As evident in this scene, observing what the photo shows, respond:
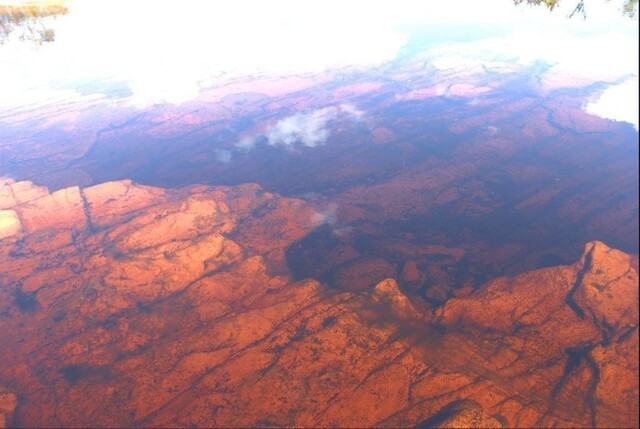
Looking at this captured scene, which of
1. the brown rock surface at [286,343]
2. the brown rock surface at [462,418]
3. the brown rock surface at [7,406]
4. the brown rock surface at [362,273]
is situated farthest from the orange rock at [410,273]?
the brown rock surface at [7,406]

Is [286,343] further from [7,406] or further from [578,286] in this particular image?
[578,286]

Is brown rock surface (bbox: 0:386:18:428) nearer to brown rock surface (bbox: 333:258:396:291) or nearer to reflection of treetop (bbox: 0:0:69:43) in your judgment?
brown rock surface (bbox: 333:258:396:291)

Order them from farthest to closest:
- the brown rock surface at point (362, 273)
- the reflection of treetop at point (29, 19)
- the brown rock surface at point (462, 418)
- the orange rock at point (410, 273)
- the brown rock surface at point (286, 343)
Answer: the reflection of treetop at point (29, 19)
the orange rock at point (410, 273)
the brown rock surface at point (362, 273)
the brown rock surface at point (286, 343)
the brown rock surface at point (462, 418)

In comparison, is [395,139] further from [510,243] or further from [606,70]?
[606,70]

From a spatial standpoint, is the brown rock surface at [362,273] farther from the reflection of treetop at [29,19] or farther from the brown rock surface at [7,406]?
the reflection of treetop at [29,19]

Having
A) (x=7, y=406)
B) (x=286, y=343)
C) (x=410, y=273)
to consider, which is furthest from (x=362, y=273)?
(x=7, y=406)

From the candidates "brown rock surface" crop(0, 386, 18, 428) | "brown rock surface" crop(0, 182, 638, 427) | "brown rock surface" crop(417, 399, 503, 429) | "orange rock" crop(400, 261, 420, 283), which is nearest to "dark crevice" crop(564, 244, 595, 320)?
"brown rock surface" crop(0, 182, 638, 427)
